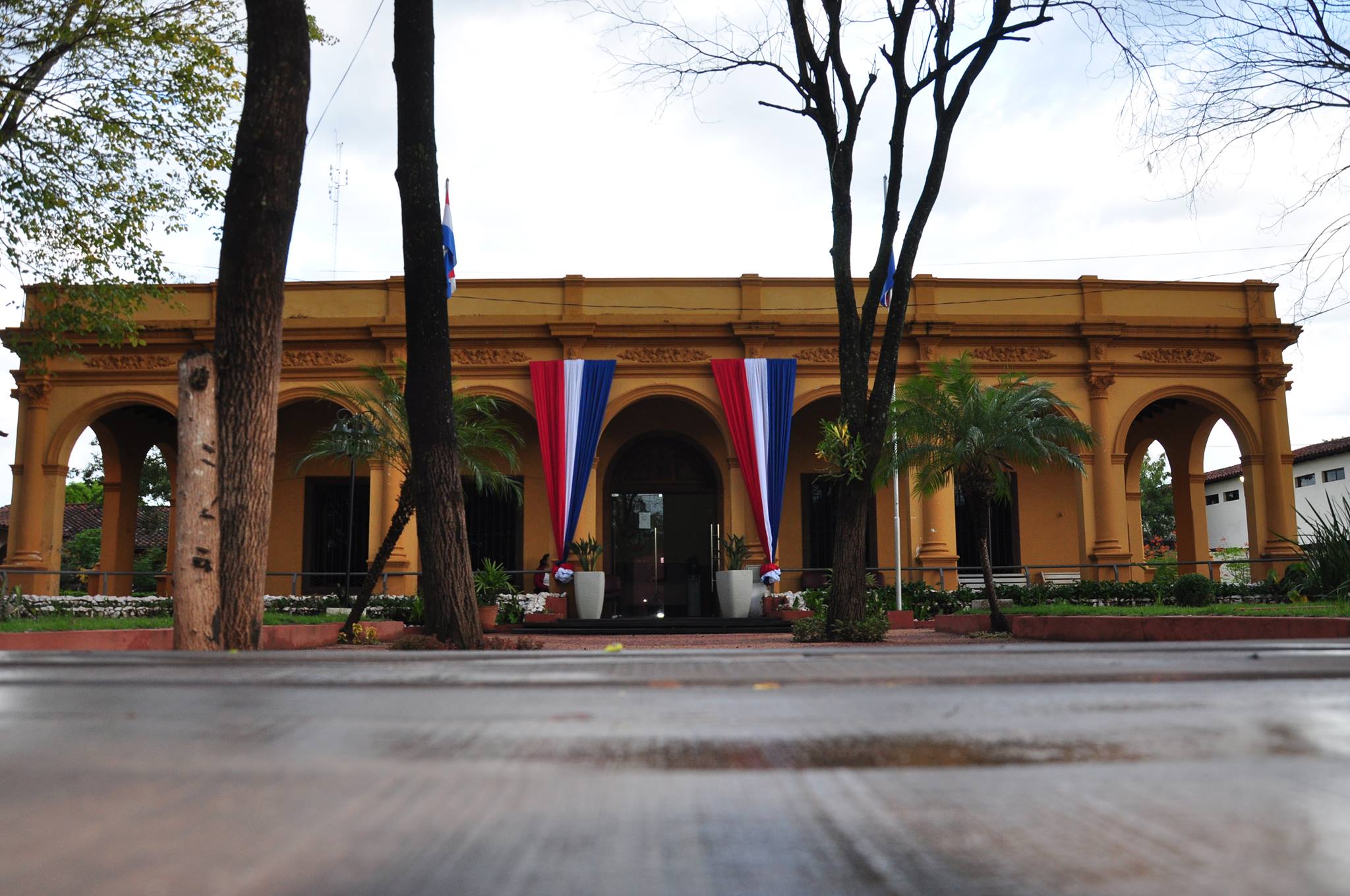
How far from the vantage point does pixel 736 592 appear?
51.6 ft

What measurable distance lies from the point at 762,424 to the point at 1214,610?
774 centimetres

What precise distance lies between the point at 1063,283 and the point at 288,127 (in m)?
15.0

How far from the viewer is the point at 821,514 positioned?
18.5 m

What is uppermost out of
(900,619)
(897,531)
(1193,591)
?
(897,531)

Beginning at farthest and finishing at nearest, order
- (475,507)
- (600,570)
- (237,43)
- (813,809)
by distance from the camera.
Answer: (475,507) < (600,570) < (237,43) < (813,809)

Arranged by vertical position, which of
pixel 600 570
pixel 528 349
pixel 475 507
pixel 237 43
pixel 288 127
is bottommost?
pixel 600 570

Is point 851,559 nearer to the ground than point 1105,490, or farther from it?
nearer to the ground

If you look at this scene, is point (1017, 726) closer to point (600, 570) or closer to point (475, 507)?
point (600, 570)

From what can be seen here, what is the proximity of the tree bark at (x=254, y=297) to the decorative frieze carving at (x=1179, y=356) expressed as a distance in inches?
616

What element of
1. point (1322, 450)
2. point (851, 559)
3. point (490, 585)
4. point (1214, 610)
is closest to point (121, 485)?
point (490, 585)

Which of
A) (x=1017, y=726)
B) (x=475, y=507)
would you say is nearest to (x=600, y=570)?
(x=475, y=507)

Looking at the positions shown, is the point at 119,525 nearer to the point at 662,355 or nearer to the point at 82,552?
the point at 662,355

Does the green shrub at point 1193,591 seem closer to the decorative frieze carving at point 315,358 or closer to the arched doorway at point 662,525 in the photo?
the arched doorway at point 662,525

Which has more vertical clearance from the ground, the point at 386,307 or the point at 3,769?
the point at 386,307
